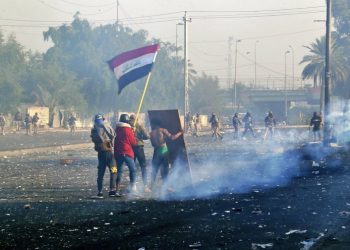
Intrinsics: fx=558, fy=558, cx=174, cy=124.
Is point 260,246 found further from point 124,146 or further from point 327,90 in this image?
point 327,90

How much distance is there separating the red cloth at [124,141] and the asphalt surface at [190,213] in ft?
2.91

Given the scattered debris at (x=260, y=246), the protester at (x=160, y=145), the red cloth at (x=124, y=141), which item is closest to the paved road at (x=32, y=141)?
the protester at (x=160, y=145)

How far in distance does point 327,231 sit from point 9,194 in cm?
669

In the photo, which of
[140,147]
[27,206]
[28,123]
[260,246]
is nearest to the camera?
[260,246]

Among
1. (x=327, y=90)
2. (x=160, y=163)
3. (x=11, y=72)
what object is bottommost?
(x=160, y=163)

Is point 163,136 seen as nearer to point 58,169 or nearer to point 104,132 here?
point 104,132

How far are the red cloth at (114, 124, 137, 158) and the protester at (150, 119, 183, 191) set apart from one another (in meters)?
0.64

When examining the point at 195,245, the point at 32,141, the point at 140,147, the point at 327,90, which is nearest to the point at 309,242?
the point at 195,245

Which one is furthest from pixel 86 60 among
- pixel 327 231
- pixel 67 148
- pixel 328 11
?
pixel 327 231

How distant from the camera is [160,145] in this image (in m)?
11.4

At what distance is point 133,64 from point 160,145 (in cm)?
250

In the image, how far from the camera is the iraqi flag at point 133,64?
12.8m

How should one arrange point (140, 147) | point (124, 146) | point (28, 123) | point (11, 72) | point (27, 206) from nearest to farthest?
point (27, 206) → point (124, 146) → point (140, 147) → point (28, 123) → point (11, 72)

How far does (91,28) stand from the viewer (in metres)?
71.1
